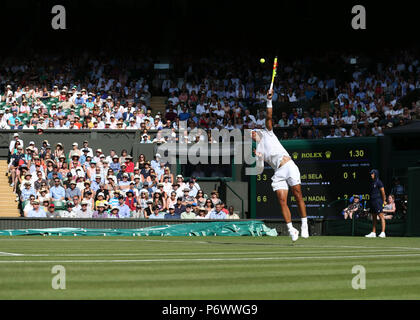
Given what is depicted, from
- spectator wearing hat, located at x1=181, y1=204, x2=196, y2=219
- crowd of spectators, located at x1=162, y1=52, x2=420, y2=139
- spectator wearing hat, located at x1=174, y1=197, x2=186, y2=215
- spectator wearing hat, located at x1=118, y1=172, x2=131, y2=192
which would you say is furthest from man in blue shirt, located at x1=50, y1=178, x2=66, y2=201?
crowd of spectators, located at x1=162, y1=52, x2=420, y2=139

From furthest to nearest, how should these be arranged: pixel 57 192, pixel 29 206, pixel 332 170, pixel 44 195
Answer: pixel 57 192
pixel 44 195
pixel 29 206
pixel 332 170

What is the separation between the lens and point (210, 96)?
34906 millimetres

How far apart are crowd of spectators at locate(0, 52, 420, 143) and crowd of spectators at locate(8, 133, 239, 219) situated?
95.9 inches

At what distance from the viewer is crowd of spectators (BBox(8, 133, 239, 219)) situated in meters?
25.6

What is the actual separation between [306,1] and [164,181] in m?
19.6

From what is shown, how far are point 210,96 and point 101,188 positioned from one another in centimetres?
971

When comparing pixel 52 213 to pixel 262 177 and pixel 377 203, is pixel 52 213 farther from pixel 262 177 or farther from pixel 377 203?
pixel 377 203

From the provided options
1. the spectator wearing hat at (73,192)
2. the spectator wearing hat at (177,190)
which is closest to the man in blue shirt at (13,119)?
the spectator wearing hat at (73,192)

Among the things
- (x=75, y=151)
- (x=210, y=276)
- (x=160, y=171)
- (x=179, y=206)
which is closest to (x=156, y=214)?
(x=179, y=206)

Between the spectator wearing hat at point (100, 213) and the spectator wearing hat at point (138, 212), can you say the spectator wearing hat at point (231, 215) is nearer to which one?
the spectator wearing hat at point (138, 212)

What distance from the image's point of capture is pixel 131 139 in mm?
31281

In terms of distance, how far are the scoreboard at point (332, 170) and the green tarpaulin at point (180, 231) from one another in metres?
2.33

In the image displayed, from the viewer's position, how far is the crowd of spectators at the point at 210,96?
96.5 feet

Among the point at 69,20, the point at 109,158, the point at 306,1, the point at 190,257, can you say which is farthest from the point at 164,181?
the point at 69,20
